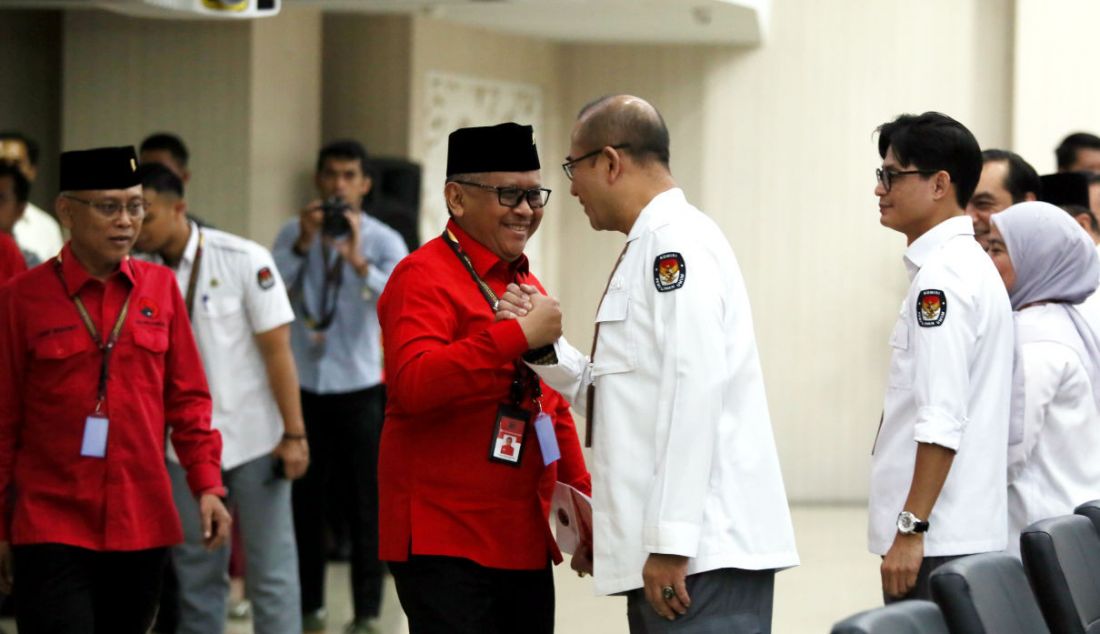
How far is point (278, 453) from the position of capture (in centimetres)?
504

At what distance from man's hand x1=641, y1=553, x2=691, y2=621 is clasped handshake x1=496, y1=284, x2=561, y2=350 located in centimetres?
49

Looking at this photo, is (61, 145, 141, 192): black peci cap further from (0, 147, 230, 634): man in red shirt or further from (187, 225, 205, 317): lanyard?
(187, 225, 205, 317): lanyard

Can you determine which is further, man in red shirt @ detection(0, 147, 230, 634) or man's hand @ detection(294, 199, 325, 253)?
man's hand @ detection(294, 199, 325, 253)

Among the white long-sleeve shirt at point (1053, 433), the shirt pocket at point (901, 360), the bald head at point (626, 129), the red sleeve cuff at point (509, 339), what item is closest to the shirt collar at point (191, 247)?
the red sleeve cuff at point (509, 339)

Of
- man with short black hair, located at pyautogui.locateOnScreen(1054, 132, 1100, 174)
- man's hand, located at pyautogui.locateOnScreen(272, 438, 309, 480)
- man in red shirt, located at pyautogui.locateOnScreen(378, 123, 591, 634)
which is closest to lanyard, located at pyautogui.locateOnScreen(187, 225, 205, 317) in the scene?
man's hand, located at pyautogui.locateOnScreen(272, 438, 309, 480)

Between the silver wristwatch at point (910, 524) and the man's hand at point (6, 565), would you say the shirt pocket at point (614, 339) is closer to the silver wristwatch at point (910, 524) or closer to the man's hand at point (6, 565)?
the silver wristwatch at point (910, 524)

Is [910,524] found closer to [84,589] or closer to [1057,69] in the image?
[84,589]

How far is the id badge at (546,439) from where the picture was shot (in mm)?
3201

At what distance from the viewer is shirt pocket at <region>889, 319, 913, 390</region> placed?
11.0 ft

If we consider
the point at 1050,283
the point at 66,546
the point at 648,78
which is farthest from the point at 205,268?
the point at 648,78

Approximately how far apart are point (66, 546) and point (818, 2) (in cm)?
707

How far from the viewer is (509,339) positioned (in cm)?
300

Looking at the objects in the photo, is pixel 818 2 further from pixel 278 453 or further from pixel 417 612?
pixel 417 612

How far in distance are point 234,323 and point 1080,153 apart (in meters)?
3.43
